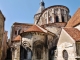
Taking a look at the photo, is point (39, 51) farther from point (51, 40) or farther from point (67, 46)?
point (67, 46)

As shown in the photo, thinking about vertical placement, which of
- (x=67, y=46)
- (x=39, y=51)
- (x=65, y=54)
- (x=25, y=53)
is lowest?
(x=25, y=53)

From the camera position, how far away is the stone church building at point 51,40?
49.0 feet

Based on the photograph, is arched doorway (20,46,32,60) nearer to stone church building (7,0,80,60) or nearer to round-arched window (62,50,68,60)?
stone church building (7,0,80,60)

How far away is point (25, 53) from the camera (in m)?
20.8

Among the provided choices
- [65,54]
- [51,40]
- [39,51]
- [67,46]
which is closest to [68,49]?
[67,46]

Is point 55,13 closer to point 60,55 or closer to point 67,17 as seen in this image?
point 67,17

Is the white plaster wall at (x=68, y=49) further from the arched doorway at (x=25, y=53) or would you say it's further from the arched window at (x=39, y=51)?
the arched doorway at (x=25, y=53)

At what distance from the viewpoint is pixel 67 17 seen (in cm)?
3256

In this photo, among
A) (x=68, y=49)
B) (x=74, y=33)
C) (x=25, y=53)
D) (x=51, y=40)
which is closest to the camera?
(x=68, y=49)

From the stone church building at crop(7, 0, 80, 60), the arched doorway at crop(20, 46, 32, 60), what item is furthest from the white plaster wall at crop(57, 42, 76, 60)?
the arched doorway at crop(20, 46, 32, 60)

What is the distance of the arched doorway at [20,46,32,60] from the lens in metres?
20.3

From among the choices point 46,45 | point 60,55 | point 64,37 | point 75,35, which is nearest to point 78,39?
point 75,35

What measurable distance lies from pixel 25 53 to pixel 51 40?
5009 millimetres

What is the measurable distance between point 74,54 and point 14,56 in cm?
1231
